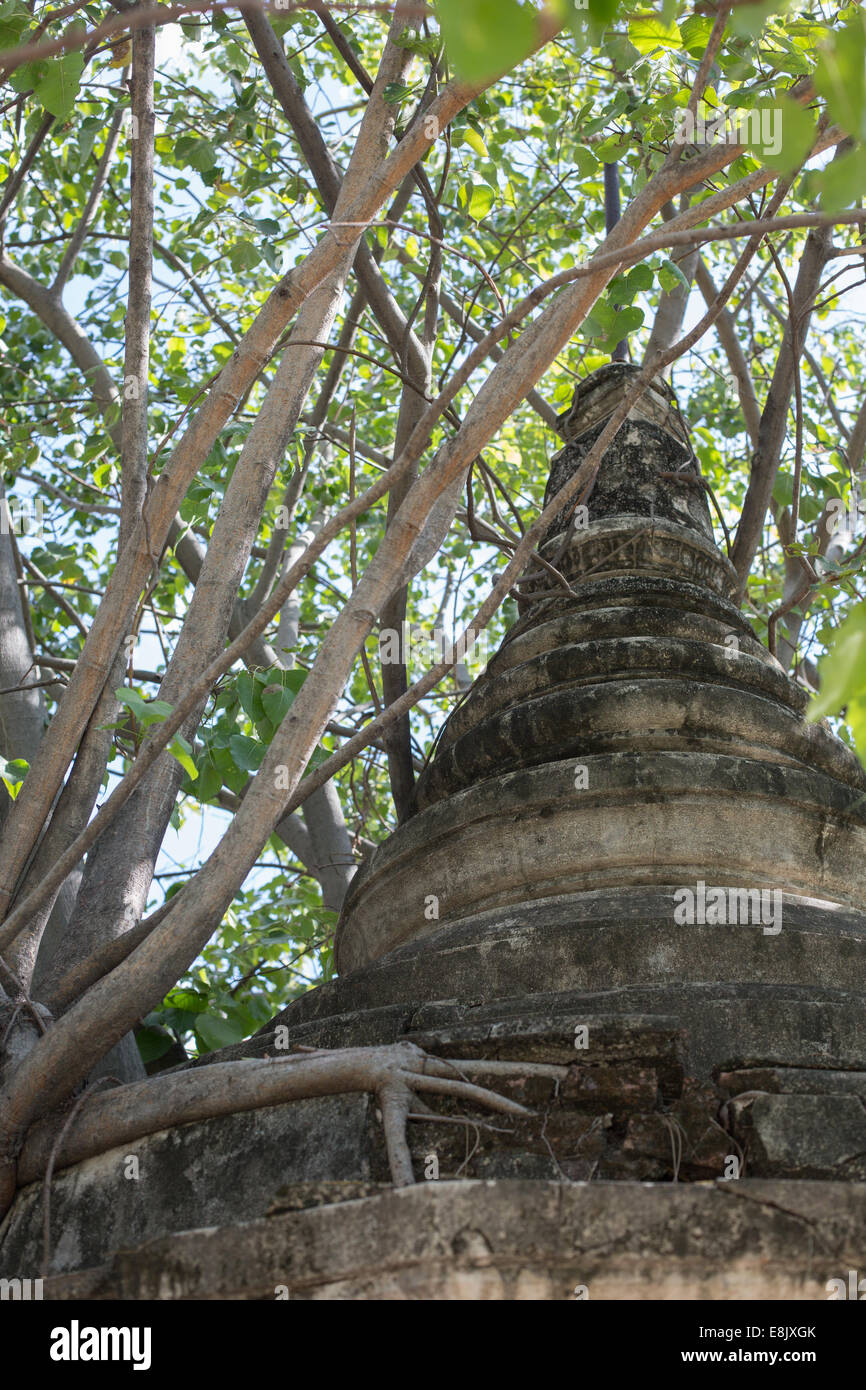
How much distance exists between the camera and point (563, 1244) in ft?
7.30

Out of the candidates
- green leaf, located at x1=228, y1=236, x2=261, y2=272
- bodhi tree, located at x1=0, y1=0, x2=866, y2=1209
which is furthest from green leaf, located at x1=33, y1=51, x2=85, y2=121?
green leaf, located at x1=228, y1=236, x2=261, y2=272

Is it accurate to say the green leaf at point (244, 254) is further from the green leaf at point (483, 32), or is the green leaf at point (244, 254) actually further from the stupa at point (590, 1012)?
the green leaf at point (483, 32)

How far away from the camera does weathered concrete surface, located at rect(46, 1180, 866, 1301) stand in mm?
2199

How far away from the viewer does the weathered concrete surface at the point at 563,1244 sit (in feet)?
7.22

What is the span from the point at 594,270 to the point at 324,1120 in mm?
2135

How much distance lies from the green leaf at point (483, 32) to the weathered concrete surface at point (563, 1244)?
5.33 ft

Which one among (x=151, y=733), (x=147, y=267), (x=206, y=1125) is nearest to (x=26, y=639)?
(x=147, y=267)

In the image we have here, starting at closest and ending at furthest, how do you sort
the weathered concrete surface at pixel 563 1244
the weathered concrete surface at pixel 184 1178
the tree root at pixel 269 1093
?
the weathered concrete surface at pixel 563 1244, the tree root at pixel 269 1093, the weathered concrete surface at pixel 184 1178

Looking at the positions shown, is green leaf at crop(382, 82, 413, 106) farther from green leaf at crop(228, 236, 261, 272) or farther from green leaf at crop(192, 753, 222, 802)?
green leaf at crop(192, 753, 222, 802)

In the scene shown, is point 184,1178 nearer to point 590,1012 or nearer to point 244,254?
point 590,1012

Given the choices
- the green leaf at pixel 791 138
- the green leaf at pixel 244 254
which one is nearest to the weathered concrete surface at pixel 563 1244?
the green leaf at pixel 791 138

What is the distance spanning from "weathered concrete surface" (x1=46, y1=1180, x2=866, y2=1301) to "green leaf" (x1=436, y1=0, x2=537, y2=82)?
162 centimetres

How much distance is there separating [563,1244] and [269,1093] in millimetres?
1068

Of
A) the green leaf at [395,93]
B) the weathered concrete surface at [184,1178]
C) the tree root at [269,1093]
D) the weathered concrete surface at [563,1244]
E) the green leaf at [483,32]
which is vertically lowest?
the weathered concrete surface at [563,1244]
